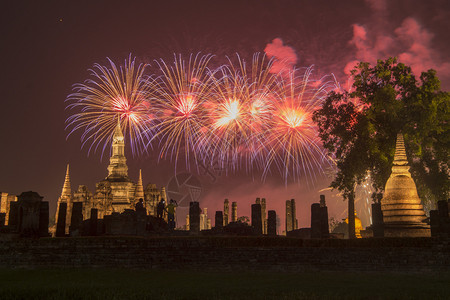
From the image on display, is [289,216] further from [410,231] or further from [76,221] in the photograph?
[76,221]

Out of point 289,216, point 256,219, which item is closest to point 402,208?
point 256,219

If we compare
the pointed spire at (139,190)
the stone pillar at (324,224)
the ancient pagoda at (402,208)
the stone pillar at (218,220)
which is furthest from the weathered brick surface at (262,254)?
the pointed spire at (139,190)

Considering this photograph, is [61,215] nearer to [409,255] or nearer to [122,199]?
[409,255]

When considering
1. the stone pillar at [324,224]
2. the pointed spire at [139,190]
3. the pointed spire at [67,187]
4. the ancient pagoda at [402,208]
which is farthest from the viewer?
the pointed spire at [67,187]

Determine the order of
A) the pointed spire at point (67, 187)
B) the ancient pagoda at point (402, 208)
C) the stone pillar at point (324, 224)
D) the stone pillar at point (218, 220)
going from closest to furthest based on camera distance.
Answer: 1. the stone pillar at point (324, 224)
2. the ancient pagoda at point (402, 208)
3. the stone pillar at point (218, 220)
4. the pointed spire at point (67, 187)

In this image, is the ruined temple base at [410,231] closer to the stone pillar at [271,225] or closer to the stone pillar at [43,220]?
the stone pillar at [271,225]

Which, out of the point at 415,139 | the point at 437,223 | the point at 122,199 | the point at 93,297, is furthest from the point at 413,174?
the point at 122,199

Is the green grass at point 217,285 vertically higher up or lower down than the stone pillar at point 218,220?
lower down

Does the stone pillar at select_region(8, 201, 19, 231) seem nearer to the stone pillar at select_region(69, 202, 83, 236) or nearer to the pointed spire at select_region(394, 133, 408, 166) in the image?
the stone pillar at select_region(69, 202, 83, 236)
